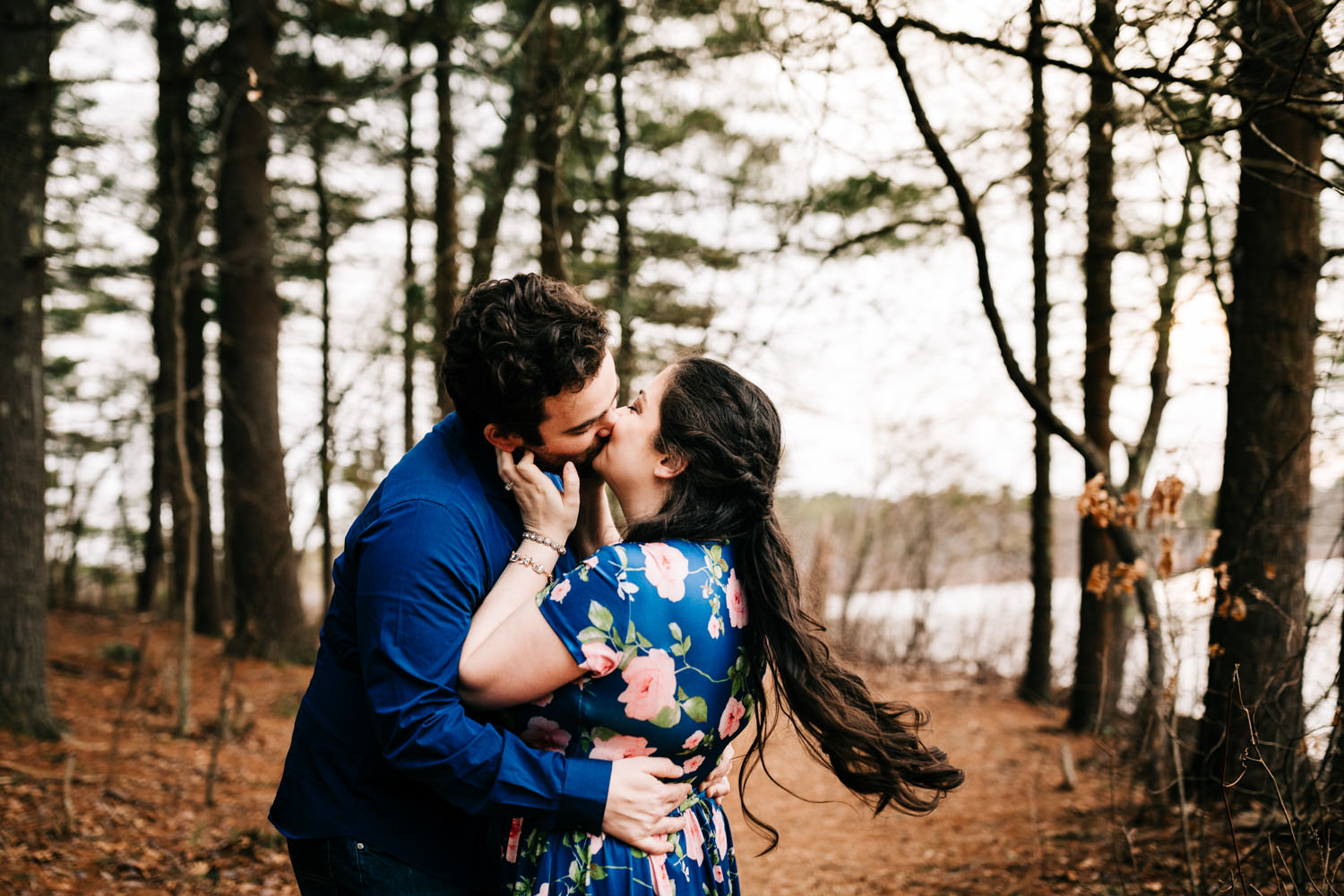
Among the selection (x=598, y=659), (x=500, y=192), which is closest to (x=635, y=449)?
(x=598, y=659)

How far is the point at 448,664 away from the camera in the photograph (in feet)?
5.67

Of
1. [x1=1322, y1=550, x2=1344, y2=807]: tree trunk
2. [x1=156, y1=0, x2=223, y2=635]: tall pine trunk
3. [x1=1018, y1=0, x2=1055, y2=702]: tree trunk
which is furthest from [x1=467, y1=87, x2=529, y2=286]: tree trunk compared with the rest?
[x1=1322, y1=550, x2=1344, y2=807]: tree trunk

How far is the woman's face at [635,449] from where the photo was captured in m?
2.09

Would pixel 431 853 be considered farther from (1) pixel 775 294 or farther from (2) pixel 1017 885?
(1) pixel 775 294

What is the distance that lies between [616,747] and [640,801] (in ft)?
0.38

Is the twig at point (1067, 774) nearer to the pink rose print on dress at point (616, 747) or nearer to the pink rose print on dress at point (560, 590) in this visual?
the pink rose print on dress at point (616, 747)

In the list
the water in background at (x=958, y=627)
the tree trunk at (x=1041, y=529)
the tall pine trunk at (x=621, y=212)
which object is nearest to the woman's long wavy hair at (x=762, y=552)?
the tall pine trunk at (x=621, y=212)

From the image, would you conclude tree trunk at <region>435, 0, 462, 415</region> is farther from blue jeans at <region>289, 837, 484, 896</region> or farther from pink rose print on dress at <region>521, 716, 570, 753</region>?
pink rose print on dress at <region>521, 716, 570, 753</region>

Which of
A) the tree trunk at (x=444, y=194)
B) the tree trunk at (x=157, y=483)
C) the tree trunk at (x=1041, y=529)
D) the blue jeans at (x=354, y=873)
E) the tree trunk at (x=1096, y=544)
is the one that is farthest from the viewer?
the tree trunk at (x=157, y=483)

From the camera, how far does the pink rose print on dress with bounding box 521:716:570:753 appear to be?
6.12ft

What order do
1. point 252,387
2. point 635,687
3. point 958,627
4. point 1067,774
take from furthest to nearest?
point 958,627
point 252,387
point 1067,774
point 635,687

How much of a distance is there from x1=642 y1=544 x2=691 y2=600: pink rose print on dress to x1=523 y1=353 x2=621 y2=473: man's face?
0.37 m

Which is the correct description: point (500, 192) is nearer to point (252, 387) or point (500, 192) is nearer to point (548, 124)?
point (548, 124)

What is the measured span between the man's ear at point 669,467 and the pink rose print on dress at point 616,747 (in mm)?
575
